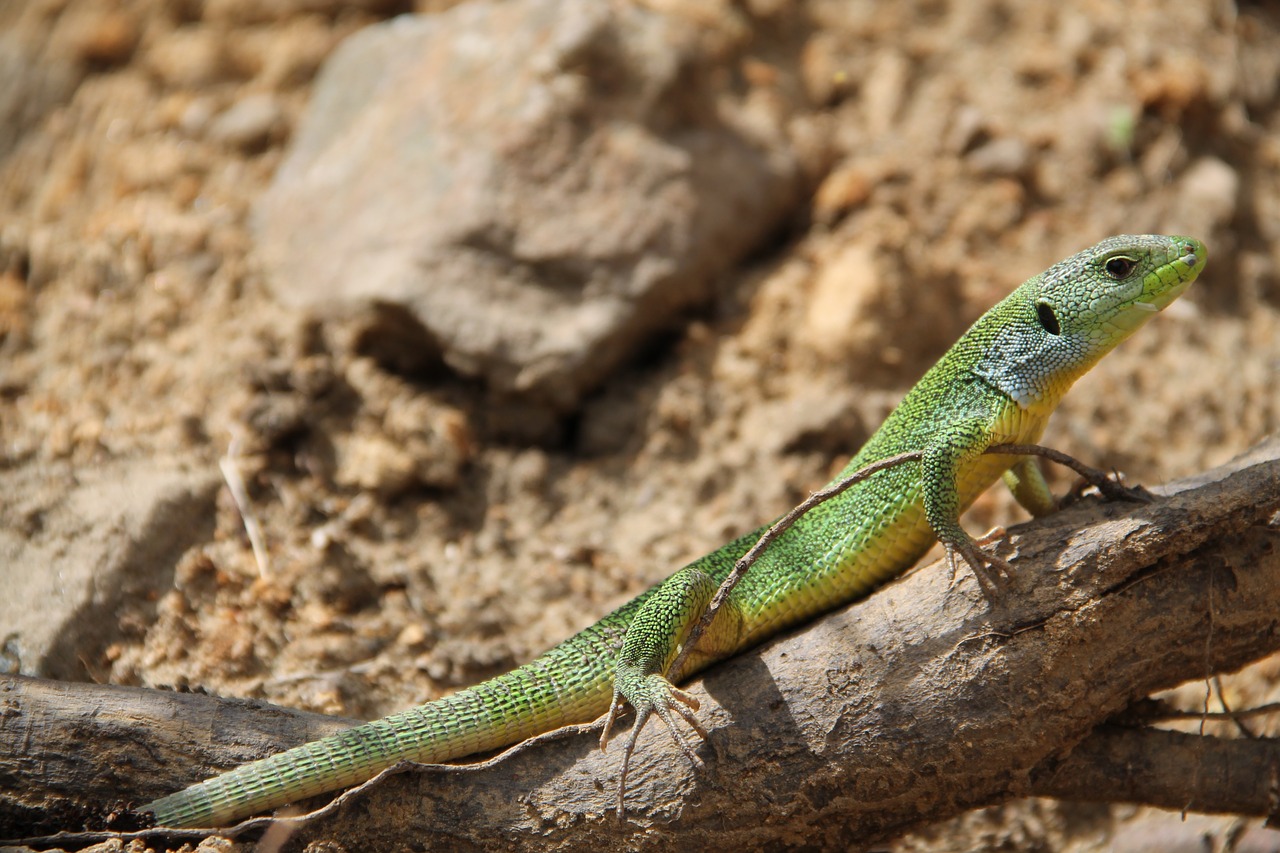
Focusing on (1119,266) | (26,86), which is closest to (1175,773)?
(1119,266)

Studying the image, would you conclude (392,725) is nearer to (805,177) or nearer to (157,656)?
(157,656)

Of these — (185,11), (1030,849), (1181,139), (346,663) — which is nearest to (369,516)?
(346,663)

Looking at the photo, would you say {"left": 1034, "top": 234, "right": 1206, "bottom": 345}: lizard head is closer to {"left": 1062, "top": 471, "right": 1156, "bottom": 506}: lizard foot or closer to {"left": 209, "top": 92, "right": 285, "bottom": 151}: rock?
{"left": 1062, "top": 471, "right": 1156, "bottom": 506}: lizard foot

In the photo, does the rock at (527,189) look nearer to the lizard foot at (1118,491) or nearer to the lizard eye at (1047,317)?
the lizard eye at (1047,317)

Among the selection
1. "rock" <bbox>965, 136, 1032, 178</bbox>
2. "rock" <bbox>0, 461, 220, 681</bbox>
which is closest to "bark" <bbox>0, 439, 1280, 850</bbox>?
"rock" <bbox>0, 461, 220, 681</bbox>

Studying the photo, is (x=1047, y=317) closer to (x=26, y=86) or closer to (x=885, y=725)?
(x=885, y=725)

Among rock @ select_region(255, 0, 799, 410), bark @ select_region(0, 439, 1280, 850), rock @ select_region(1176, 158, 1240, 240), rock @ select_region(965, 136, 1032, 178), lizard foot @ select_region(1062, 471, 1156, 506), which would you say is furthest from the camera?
rock @ select_region(965, 136, 1032, 178)

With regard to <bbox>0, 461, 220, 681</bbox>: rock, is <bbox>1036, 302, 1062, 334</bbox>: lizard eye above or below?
above
